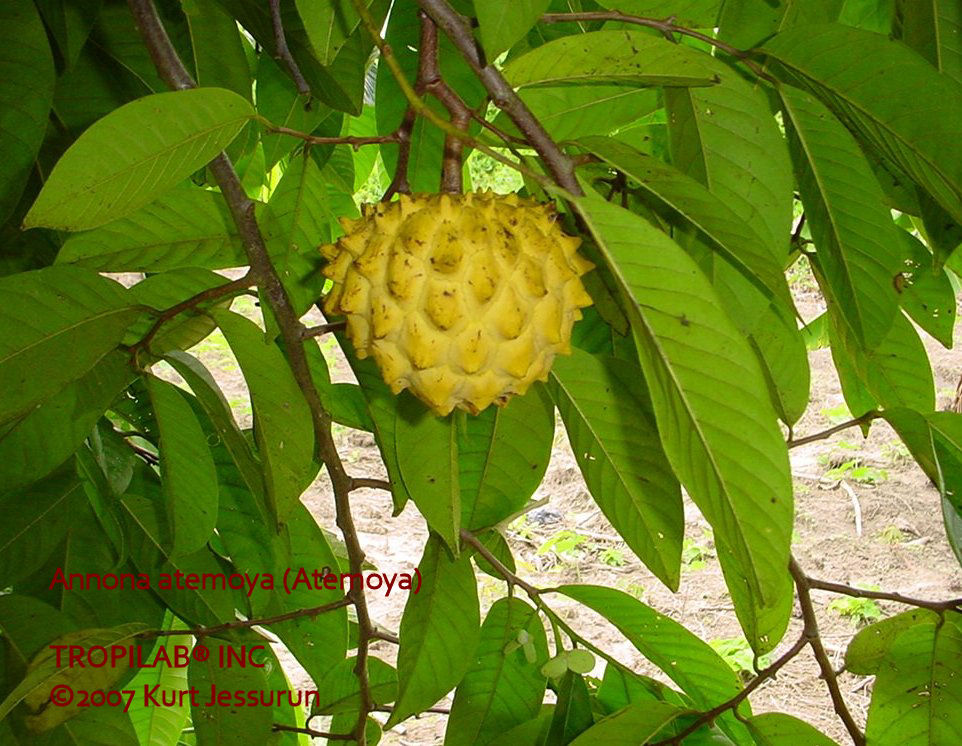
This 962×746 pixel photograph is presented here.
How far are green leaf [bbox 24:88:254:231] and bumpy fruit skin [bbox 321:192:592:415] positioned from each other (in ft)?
0.49

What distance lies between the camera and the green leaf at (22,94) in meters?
0.98

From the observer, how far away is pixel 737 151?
836 millimetres

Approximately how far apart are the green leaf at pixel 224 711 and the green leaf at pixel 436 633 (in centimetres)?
27

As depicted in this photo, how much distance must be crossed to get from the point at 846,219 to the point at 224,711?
0.91 metres

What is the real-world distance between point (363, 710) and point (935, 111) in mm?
845

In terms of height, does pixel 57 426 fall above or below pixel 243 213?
below

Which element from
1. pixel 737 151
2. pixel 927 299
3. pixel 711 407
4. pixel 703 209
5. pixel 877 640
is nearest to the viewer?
pixel 711 407

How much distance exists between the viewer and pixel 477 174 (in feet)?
16.7

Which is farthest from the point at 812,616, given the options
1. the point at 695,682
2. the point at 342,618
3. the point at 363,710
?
the point at 342,618

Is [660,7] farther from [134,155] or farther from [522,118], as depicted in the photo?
[134,155]

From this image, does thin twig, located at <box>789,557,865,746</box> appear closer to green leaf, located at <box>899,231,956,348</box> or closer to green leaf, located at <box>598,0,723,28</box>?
green leaf, located at <box>899,231,956,348</box>

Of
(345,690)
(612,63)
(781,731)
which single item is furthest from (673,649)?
(612,63)

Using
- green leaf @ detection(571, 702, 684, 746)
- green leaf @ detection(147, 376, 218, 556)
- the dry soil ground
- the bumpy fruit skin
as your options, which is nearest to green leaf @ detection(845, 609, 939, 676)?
green leaf @ detection(571, 702, 684, 746)

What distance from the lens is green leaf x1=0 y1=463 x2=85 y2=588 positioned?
1.24m
